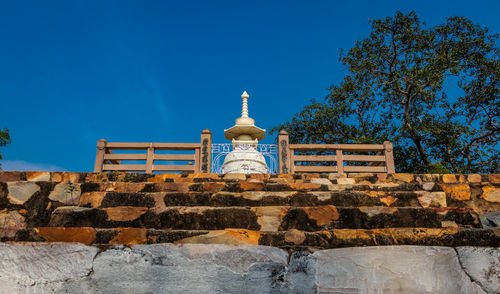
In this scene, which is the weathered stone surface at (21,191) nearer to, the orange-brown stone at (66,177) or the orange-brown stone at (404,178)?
the orange-brown stone at (66,177)

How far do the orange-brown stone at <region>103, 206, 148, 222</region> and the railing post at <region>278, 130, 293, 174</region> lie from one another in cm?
689

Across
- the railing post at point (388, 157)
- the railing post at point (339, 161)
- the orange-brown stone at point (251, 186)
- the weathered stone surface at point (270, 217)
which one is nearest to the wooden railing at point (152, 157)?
the railing post at point (339, 161)

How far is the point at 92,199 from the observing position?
3.34 metres

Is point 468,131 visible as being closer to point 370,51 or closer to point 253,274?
point 370,51

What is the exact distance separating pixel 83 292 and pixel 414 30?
15.5 metres

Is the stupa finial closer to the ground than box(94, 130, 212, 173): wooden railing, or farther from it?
farther from it

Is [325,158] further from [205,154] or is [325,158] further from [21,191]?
[21,191]

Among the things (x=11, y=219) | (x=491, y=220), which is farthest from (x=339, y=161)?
(x=11, y=219)

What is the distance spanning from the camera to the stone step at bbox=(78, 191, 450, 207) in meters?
3.26

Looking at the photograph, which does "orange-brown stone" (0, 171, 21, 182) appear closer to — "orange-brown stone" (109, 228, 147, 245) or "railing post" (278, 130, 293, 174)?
"orange-brown stone" (109, 228, 147, 245)

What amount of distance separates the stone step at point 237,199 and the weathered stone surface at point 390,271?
0.96m

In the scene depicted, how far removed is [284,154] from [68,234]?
7539mm

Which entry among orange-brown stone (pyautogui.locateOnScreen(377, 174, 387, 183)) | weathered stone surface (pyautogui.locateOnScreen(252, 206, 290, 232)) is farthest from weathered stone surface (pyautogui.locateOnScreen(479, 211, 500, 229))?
weathered stone surface (pyautogui.locateOnScreen(252, 206, 290, 232))

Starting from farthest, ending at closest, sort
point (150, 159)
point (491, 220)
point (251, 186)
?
point (150, 159)
point (251, 186)
point (491, 220)
